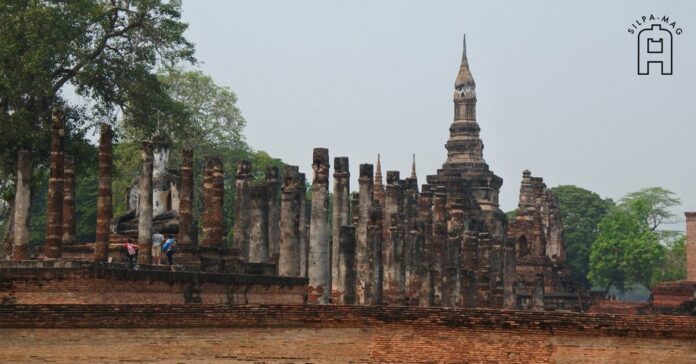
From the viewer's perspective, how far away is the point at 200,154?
61.0m

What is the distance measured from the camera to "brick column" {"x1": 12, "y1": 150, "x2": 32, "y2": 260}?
2589cm

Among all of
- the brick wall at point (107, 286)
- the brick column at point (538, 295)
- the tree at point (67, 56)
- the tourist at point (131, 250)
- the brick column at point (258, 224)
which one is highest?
the tree at point (67, 56)

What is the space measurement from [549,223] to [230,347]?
47.8 meters

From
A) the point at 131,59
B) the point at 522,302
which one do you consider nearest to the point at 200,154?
the point at 522,302

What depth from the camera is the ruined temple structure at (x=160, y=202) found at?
30.6 meters

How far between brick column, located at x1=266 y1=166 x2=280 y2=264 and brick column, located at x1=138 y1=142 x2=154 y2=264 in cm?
694

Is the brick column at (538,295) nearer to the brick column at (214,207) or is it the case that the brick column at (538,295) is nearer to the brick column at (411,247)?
the brick column at (411,247)

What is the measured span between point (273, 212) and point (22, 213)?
10390 millimetres

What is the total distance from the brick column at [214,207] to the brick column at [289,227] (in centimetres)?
183

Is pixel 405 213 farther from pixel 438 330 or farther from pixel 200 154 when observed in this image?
pixel 438 330

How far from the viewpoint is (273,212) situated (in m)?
35.9

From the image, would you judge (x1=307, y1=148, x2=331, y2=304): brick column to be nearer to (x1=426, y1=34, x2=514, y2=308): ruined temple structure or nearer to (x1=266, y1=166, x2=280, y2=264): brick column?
(x1=266, y1=166, x2=280, y2=264): brick column

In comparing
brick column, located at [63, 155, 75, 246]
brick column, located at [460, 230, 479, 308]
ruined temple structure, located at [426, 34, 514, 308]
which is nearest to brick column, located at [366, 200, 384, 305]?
ruined temple structure, located at [426, 34, 514, 308]

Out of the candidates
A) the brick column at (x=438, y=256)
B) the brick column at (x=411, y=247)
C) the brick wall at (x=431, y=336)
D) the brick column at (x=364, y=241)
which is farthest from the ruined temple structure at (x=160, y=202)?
the brick column at (x=438, y=256)
